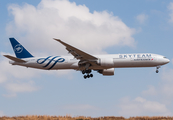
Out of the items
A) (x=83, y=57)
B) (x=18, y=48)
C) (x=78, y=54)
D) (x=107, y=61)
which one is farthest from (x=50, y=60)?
(x=107, y=61)

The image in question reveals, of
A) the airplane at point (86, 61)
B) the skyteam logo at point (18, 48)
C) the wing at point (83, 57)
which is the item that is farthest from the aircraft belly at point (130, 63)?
the skyteam logo at point (18, 48)

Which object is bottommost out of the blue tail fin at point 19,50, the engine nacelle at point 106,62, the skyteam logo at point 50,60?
the engine nacelle at point 106,62

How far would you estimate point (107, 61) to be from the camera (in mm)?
30219

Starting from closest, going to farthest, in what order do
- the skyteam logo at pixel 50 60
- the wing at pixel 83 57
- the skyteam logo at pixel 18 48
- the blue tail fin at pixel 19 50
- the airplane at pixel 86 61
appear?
the wing at pixel 83 57 < the airplane at pixel 86 61 < the skyteam logo at pixel 50 60 < the blue tail fin at pixel 19 50 < the skyteam logo at pixel 18 48

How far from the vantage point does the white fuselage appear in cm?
3066

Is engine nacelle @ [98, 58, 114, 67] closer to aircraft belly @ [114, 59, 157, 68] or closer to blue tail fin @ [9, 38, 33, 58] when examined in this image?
aircraft belly @ [114, 59, 157, 68]

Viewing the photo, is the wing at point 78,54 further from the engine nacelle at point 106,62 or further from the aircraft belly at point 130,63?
the aircraft belly at point 130,63

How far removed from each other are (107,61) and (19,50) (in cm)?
1266

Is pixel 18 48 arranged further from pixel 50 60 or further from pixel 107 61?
pixel 107 61

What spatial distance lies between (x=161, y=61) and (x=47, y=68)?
580 inches

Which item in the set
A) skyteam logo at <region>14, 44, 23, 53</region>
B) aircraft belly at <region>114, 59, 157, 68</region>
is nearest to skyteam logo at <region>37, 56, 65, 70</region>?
skyteam logo at <region>14, 44, 23, 53</region>

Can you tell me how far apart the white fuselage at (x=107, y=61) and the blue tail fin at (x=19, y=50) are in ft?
3.30

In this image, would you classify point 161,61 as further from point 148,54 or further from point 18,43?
point 18,43

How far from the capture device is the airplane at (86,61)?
100 ft
